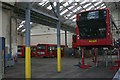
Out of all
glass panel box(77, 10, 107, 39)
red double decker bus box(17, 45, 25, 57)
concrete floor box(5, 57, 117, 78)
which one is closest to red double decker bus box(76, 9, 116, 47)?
glass panel box(77, 10, 107, 39)

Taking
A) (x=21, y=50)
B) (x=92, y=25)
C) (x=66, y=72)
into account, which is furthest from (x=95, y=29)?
(x=21, y=50)

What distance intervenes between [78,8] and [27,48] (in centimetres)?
1995

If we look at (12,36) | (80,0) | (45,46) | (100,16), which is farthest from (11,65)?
(80,0)

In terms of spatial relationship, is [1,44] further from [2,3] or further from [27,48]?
[2,3]

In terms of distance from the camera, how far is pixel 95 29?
9.02 meters

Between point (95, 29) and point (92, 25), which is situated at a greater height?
point (92, 25)

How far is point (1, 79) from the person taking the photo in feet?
22.0

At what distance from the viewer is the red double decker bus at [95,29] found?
8.73 m

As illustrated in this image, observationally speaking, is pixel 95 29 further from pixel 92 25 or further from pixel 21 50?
pixel 21 50

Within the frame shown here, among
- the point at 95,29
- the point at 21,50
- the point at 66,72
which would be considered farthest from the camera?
the point at 21,50

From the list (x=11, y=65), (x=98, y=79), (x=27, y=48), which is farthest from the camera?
(x=11, y=65)

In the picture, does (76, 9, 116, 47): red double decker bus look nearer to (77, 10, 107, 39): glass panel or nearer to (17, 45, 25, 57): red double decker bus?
(77, 10, 107, 39): glass panel

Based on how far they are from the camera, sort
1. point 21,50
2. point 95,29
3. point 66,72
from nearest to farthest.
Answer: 1. point 66,72
2. point 95,29
3. point 21,50

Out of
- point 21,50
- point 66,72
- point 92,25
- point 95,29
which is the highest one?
point 92,25
